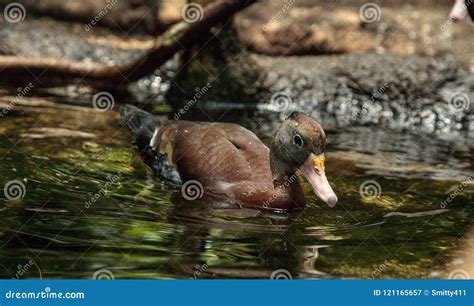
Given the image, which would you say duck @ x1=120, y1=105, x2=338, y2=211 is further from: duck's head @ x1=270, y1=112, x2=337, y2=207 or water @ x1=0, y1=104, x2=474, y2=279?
water @ x1=0, y1=104, x2=474, y2=279

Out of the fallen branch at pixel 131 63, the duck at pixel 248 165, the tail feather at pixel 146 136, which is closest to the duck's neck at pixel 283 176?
the duck at pixel 248 165

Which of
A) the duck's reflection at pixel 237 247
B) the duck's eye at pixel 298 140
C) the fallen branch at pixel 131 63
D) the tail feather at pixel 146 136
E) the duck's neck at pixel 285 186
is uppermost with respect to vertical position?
the fallen branch at pixel 131 63

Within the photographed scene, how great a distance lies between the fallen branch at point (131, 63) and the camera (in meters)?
10.7

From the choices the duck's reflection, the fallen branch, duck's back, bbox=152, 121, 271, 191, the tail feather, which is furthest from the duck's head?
the fallen branch

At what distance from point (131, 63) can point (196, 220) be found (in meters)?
3.75

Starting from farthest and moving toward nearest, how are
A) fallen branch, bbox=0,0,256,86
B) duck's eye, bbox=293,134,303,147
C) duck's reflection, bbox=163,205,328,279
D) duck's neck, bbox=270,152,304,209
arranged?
fallen branch, bbox=0,0,256,86, duck's neck, bbox=270,152,304,209, duck's eye, bbox=293,134,303,147, duck's reflection, bbox=163,205,328,279

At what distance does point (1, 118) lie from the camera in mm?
10508

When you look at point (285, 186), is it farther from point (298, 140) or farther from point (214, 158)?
point (214, 158)

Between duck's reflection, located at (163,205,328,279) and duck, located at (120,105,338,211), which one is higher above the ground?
duck, located at (120,105,338,211)

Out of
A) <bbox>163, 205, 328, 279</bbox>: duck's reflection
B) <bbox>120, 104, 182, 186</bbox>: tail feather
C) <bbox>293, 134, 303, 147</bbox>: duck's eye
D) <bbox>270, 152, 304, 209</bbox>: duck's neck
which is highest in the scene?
<bbox>120, 104, 182, 186</bbox>: tail feather

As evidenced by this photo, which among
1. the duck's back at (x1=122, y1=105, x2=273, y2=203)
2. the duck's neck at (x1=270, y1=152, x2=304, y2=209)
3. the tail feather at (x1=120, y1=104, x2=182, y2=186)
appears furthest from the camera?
the tail feather at (x1=120, y1=104, x2=182, y2=186)

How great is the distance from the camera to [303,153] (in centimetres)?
848

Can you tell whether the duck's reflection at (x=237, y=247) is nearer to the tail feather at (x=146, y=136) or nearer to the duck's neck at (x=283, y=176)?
the duck's neck at (x=283, y=176)

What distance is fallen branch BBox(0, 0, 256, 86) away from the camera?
10.7 m
